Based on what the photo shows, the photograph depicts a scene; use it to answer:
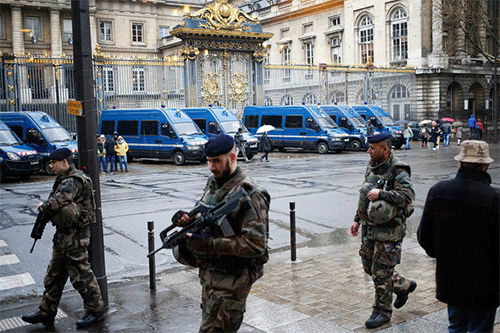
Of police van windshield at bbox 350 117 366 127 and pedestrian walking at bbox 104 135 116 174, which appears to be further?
police van windshield at bbox 350 117 366 127

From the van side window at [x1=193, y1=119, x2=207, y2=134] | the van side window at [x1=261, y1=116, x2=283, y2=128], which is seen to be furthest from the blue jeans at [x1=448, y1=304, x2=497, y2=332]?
the van side window at [x1=261, y1=116, x2=283, y2=128]

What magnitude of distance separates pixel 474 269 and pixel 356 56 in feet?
154

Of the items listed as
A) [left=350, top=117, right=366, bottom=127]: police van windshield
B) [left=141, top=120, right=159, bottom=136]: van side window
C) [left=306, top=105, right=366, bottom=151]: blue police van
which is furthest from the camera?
[left=350, top=117, right=366, bottom=127]: police van windshield

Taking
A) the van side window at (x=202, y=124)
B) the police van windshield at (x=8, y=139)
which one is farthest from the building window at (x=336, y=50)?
the police van windshield at (x=8, y=139)

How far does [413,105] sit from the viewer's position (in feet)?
140

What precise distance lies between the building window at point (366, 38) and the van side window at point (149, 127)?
28854mm

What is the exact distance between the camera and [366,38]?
4788cm

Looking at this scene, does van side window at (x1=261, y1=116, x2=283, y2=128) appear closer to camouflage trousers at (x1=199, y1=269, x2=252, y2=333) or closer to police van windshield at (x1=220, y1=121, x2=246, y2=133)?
police van windshield at (x1=220, y1=121, x2=246, y2=133)

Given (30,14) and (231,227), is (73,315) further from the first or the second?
(30,14)

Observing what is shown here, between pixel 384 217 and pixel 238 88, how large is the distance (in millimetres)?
26640

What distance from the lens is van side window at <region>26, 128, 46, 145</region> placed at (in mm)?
20578

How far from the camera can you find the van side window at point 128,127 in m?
24.6

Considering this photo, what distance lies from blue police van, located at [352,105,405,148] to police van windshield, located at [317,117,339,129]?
3535mm

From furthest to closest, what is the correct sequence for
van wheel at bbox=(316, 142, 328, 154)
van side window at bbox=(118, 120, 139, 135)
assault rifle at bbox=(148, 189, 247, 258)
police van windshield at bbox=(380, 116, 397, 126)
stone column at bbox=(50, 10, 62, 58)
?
stone column at bbox=(50, 10, 62, 58)
police van windshield at bbox=(380, 116, 397, 126)
van wheel at bbox=(316, 142, 328, 154)
van side window at bbox=(118, 120, 139, 135)
assault rifle at bbox=(148, 189, 247, 258)
